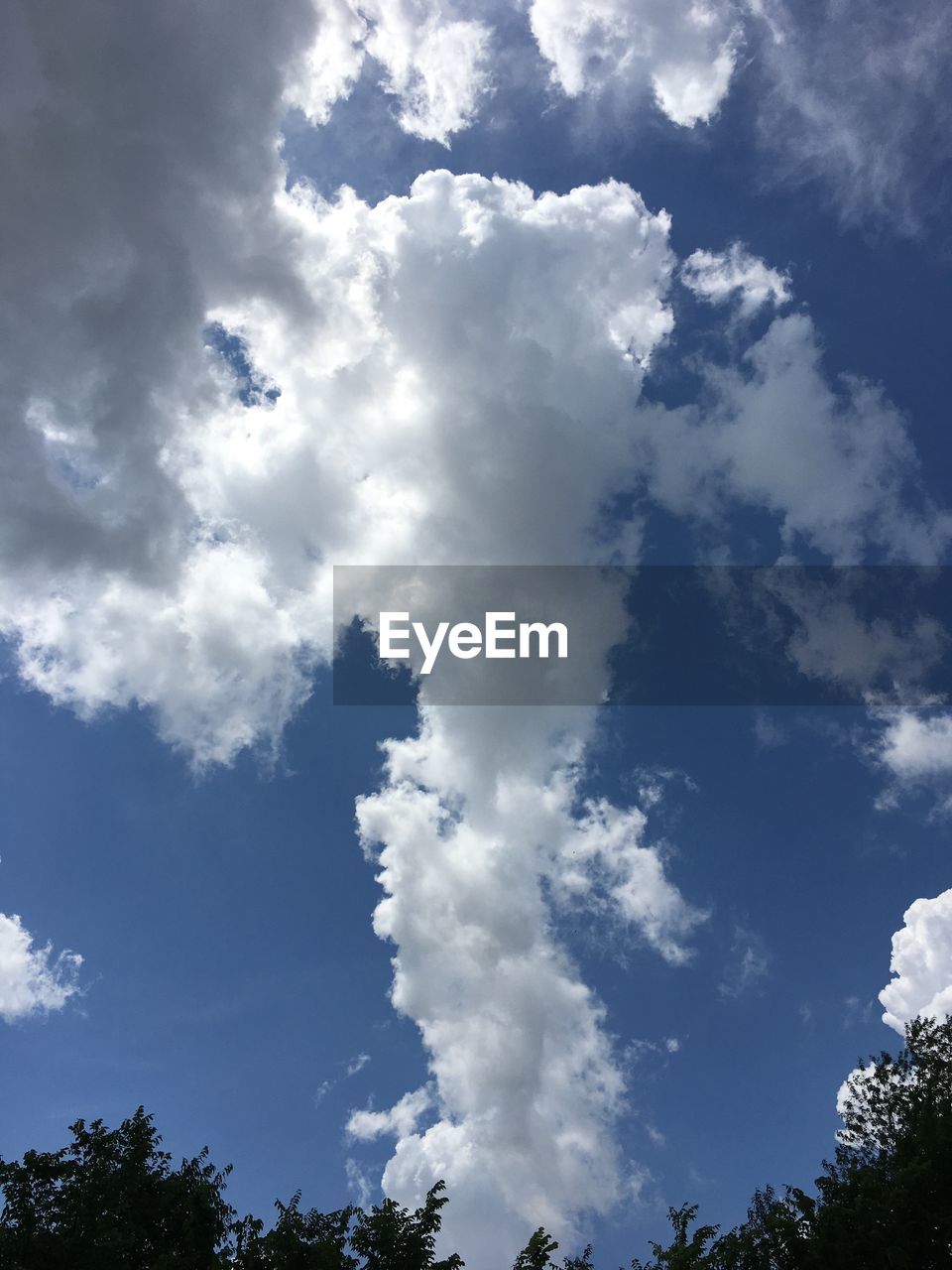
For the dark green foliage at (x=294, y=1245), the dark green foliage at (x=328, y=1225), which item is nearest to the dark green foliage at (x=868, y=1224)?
the dark green foliage at (x=328, y=1225)

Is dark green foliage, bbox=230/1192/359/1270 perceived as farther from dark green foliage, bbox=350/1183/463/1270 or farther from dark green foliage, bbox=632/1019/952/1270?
dark green foliage, bbox=632/1019/952/1270

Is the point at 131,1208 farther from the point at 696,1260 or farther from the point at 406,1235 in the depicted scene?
the point at 696,1260

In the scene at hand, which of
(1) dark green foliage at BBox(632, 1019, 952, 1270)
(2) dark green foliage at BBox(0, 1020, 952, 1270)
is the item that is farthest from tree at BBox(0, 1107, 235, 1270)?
(1) dark green foliage at BBox(632, 1019, 952, 1270)

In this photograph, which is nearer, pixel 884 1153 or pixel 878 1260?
pixel 878 1260

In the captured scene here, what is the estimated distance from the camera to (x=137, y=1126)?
99.3ft

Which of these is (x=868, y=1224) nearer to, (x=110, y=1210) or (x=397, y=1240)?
(x=397, y=1240)

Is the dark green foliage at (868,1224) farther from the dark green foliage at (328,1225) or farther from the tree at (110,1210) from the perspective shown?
the tree at (110,1210)

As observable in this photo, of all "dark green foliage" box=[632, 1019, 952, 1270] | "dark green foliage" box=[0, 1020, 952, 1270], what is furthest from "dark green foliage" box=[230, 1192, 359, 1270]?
"dark green foliage" box=[632, 1019, 952, 1270]

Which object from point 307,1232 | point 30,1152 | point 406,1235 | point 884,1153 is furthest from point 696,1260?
point 30,1152

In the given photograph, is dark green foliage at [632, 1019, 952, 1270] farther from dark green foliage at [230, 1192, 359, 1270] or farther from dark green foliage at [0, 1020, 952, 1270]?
dark green foliage at [230, 1192, 359, 1270]

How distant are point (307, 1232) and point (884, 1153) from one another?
80.5ft

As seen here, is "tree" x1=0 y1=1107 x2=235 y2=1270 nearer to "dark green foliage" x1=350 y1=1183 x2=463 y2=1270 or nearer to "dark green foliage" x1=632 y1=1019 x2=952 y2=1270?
"dark green foliage" x1=350 y1=1183 x2=463 y2=1270

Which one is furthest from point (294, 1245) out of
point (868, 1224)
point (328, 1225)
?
point (868, 1224)

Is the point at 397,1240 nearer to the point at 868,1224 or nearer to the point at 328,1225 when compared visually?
the point at 328,1225
